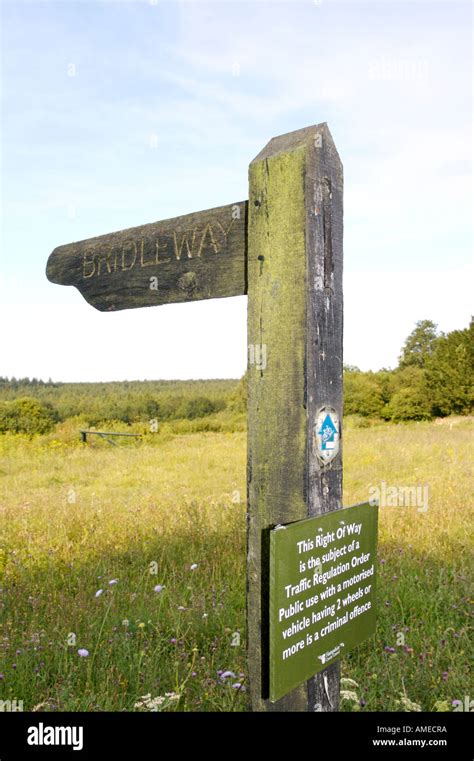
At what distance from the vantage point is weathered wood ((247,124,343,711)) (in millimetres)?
1885

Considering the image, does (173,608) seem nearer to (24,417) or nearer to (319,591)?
(319,591)

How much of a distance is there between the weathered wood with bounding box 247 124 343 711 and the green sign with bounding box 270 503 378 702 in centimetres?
10

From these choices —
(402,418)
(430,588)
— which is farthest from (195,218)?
(402,418)

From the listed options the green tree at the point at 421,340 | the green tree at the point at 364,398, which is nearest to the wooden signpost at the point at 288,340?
the green tree at the point at 364,398

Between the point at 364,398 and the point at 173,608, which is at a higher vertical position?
the point at 364,398

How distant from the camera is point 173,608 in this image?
12.2 feet

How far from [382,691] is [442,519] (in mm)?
3250

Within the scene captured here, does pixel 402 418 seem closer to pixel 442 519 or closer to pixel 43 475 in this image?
pixel 43 475

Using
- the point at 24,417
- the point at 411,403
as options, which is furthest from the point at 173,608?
the point at 411,403

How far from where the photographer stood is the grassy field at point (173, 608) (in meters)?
2.84

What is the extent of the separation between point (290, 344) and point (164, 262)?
2.39 ft

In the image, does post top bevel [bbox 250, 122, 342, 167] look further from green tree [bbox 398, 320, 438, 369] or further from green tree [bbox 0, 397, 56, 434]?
green tree [bbox 398, 320, 438, 369]

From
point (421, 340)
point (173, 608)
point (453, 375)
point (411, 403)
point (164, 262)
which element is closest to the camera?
point (164, 262)

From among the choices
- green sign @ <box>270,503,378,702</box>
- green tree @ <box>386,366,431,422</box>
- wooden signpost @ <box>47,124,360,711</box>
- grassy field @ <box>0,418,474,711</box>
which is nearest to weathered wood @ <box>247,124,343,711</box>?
wooden signpost @ <box>47,124,360,711</box>
